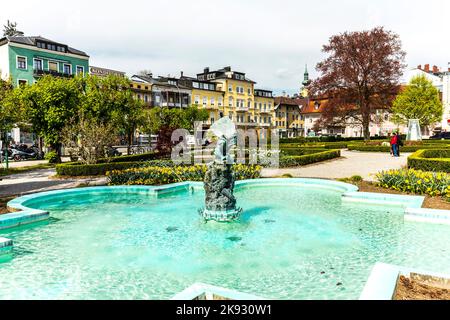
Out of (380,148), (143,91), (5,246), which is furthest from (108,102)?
(143,91)

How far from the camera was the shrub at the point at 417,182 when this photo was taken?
12.8 meters

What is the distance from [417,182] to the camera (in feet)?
44.0

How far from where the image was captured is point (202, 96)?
6925cm

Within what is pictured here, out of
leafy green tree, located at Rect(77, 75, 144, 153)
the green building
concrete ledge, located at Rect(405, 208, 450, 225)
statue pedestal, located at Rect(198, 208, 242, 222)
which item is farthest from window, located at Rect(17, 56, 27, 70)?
concrete ledge, located at Rect(405, 208, 450, 225)

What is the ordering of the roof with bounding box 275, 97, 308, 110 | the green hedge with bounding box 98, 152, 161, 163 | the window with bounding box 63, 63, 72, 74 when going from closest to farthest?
the green hedge with bounding box 98, 152, 161, 163 < the window with bounding box 63, 63, 72, 74 < the roof with bounding box 275, 97, 308, 110

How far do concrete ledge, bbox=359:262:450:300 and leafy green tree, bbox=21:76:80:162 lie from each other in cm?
2587

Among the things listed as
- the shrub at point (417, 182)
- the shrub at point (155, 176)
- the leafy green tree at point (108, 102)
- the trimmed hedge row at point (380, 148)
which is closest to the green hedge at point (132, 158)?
the leafy green tree at point (108, 102)

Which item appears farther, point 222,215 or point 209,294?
point 222,215

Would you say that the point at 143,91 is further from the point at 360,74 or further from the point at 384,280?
the point at 384,280

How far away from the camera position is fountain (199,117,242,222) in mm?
10289

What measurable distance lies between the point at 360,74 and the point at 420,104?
54.4 feet

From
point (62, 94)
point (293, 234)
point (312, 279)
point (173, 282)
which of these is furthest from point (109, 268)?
point (62, 94)

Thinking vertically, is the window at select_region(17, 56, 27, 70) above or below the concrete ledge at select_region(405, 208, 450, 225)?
above

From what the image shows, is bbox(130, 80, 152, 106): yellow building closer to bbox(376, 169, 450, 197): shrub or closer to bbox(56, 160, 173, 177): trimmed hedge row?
bbox(56, 160, 173, 177): trimmed hedge row
